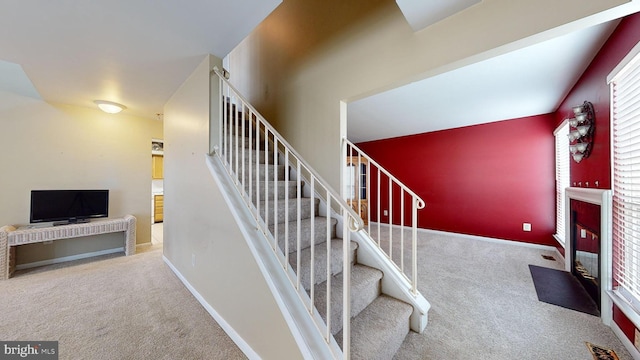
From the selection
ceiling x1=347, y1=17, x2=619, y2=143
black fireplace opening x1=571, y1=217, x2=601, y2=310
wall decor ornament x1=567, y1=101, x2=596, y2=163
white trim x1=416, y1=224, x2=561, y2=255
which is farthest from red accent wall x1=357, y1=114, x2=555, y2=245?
wall decor ornament x1=567, y1=101, x2=596, y2=163

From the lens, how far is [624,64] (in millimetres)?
1552

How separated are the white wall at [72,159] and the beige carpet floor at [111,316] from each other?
2.62 feet

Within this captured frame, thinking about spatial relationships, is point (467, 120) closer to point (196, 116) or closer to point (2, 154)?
point (196, 116)

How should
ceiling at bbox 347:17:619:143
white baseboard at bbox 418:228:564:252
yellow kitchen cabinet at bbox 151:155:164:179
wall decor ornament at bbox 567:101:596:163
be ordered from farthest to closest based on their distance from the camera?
1. yellow kitchen cabinet at bbox 151:155:164:179
2. white baseboard at bbox 418:228:564:252
3. wall decor ornament at bbox 567:101:596:163
4. ceiling at bbox 347:17:619:143

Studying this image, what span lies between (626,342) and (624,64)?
6.54ft

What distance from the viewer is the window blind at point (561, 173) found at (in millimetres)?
3098

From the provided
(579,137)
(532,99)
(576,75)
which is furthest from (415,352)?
(532,99)

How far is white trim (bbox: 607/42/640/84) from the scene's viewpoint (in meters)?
1.44

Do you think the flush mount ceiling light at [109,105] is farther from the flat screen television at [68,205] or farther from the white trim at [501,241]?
the white trim at [501,241]

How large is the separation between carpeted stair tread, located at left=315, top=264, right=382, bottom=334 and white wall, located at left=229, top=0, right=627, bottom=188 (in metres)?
0.87

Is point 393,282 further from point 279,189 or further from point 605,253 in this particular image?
point 605,253

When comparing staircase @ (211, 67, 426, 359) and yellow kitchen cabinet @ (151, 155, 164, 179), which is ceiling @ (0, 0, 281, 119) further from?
yellow kitchen cabinet @ (151, 155, 164, 179)

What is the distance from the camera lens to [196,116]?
223cm

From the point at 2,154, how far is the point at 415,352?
5177 millimetres
